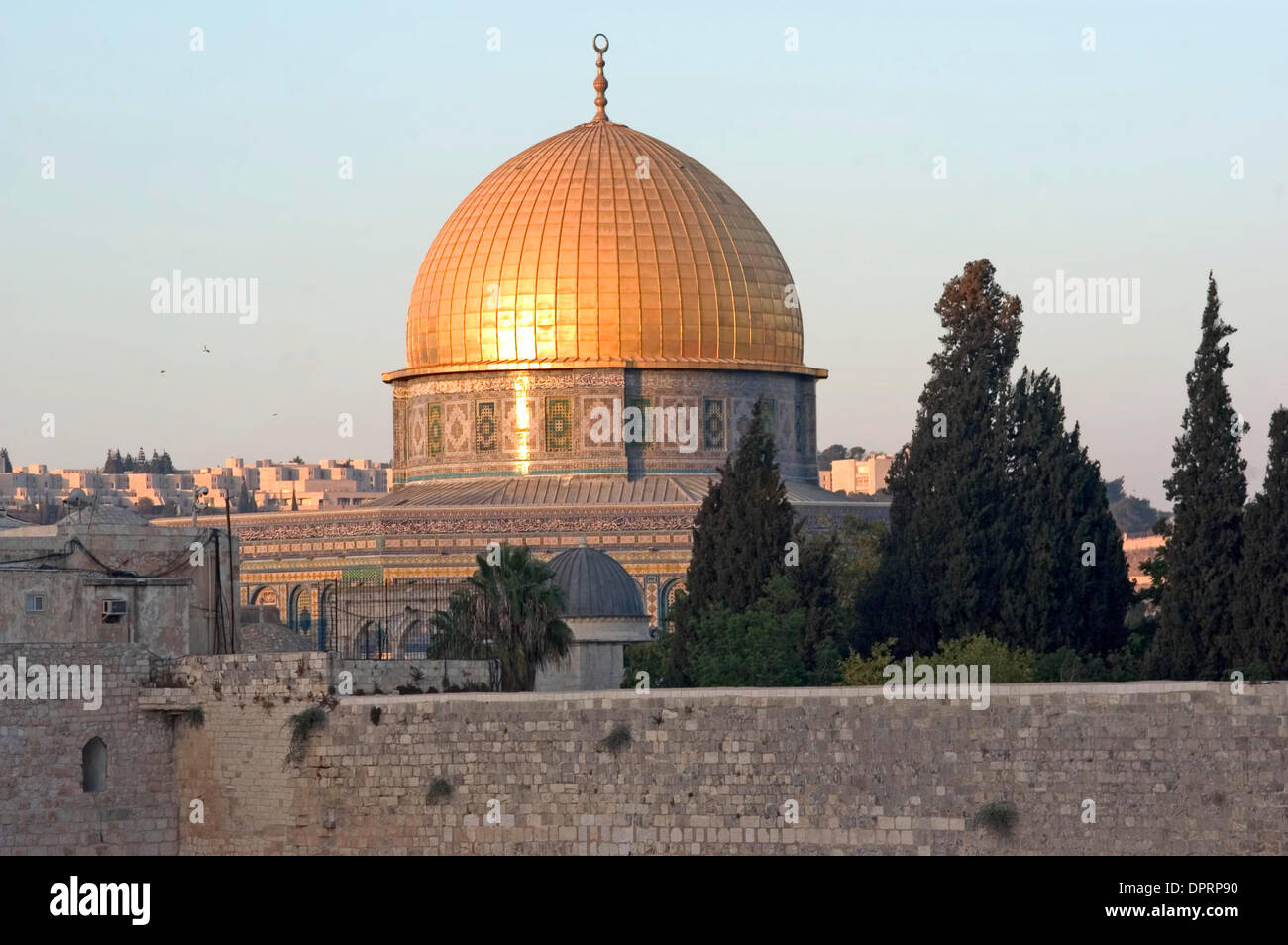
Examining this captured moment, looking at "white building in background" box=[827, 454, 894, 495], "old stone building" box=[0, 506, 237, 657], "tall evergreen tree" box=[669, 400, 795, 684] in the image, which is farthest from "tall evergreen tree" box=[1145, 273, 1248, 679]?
"white building in background" box=[827, 454, 894, 495]

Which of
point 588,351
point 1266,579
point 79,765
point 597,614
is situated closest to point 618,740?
point 79,765

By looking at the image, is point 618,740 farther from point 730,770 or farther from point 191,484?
point 191,484

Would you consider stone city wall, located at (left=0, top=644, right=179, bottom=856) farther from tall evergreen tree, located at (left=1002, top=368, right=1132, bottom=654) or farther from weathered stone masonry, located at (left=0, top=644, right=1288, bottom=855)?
tall evergreen tree, located at (left=1002, top=368, right=1132, bottom=654)

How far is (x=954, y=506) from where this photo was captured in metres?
28.0

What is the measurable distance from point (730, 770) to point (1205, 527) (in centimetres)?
699

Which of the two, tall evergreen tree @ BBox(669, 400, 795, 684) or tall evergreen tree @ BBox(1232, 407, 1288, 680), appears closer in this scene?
tall evergreen tree @ BBox(1232, 407, 1288, 680)

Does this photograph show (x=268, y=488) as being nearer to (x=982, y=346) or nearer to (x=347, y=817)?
(x=982, y=346)

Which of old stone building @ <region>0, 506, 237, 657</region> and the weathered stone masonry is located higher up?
old stone building @ <region>0, 506, 237, 657</region>

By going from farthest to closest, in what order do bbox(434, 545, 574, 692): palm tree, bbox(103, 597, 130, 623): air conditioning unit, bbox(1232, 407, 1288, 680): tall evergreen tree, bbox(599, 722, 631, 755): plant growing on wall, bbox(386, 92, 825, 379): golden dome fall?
bbox(386, 92, 825, 379): golden dome
bbox(434, 545, 574, 692): palm tree
bbox(1232, 407, 1288, 680): tall evergreen tree
bbox(103, 597, 130, 623): air conditioning unit
bbox(599, 722, 631, 755): plant growing on wall

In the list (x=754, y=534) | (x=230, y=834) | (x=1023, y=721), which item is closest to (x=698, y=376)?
(x=754, y=534)

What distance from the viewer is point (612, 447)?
40.3 metres

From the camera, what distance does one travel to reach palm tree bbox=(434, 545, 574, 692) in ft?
84.5

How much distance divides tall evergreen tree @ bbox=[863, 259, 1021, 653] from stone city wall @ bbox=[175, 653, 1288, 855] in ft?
24.8

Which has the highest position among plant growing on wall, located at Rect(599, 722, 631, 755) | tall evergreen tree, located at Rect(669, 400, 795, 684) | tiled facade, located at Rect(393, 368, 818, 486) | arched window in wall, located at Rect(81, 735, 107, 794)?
tiled facade, located at Rect(393, 368, 818, 486)
